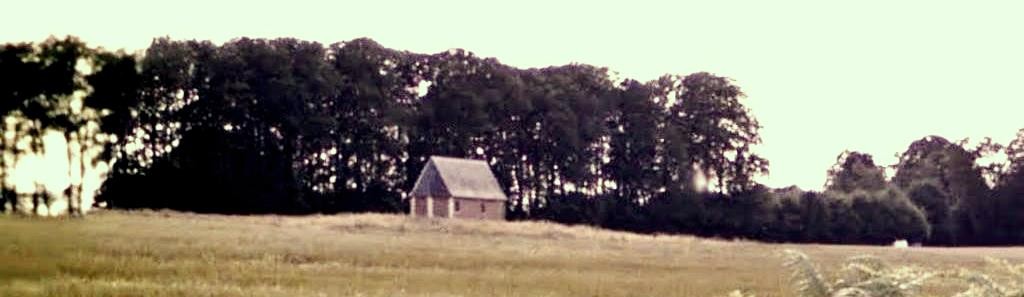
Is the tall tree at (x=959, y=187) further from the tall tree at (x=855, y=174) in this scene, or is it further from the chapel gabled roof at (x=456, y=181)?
the chapel gabled roof at (x=456, y=181)

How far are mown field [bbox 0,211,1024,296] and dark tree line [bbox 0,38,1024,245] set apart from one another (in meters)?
22.5

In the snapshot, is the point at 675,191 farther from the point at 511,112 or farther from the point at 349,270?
the point at 349,270

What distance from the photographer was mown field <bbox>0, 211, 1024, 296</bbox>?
2364 cm

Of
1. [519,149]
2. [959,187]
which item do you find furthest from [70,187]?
[959,187]

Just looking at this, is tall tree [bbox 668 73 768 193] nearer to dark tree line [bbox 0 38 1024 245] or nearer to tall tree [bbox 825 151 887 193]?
dark tree line [bbox 0 38 1024 245]

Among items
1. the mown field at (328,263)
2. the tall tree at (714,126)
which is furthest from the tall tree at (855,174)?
the mown field at (328,263)

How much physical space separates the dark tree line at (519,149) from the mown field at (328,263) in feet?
73.9

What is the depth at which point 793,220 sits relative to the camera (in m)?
91.3

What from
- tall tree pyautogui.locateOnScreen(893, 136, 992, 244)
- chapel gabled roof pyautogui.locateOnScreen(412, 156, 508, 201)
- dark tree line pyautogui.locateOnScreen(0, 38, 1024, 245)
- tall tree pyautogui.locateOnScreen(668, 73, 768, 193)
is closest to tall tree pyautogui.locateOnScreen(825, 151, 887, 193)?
dark tree line pyautogui.locateOnScreen(0, 38, 1024, 245)

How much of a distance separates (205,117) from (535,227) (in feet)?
66.5

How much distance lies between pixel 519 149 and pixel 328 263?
6578cm

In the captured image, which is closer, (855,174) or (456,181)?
(456,181)

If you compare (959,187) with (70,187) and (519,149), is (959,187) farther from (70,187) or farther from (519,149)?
(70,187)

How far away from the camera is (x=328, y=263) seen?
31141 mm
